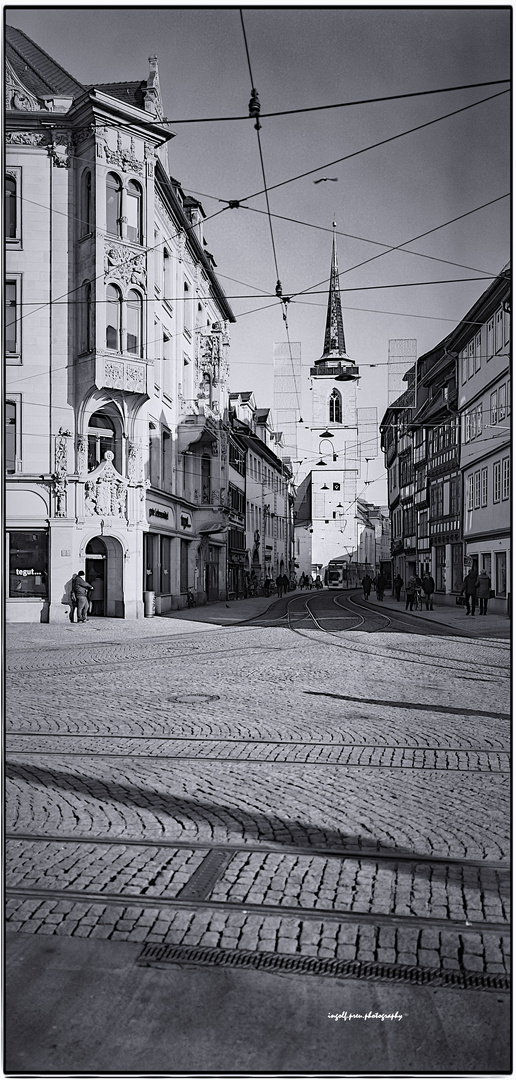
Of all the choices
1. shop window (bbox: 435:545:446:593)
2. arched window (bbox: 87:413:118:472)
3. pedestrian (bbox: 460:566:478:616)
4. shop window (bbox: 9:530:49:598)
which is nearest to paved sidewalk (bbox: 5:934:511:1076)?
shop window (bbox: 9:530:49:598)

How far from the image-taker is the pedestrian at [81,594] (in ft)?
51.1

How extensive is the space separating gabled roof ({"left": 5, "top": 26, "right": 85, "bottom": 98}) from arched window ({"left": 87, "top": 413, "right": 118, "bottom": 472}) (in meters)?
8.95

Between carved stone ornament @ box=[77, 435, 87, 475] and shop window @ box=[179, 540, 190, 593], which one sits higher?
carved stone ornament @ box=[77, 435, 87, 475]

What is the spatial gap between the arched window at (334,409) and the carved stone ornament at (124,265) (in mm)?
4026

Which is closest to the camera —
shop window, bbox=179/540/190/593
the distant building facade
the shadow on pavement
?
the shadow on pavement

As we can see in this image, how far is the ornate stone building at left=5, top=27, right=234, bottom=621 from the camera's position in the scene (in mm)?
5797

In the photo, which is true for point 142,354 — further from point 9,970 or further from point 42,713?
point 9,970

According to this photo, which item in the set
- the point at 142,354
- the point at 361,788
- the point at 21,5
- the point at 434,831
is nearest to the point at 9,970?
the point at 434,831

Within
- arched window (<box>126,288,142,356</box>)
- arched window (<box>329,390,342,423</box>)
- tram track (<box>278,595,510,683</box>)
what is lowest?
tram track (<box>278,595,510,683</box>)

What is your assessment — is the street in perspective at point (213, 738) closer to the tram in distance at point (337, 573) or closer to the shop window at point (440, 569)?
the shop window at point (440, 569)

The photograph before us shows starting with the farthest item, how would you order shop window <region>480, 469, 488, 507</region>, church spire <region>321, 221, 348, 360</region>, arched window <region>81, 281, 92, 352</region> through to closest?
arched window <region>81, 281, 92, 352</region> → shop window <region>480, 469, 488, 507</region> → church spire <region>321, 221, 348, 360</region>

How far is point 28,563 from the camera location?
36.1 feet

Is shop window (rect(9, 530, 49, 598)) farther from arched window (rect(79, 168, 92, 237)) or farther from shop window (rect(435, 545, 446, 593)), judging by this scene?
shop window (rect(435, 545, 446, 593))

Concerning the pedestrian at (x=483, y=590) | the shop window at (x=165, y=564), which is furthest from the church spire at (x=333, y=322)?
the pedestrian at (x=483, y=590)
